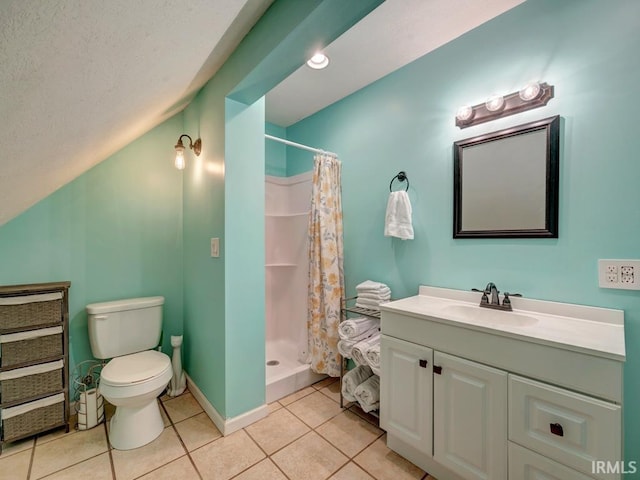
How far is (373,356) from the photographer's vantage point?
5.58ft

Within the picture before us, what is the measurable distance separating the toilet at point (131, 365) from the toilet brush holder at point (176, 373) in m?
0.14

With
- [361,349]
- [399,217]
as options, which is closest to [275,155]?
[399,217]

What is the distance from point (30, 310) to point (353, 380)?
200 cm

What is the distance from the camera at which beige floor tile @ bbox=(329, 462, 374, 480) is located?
1.38m

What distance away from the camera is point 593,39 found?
1.27 meters

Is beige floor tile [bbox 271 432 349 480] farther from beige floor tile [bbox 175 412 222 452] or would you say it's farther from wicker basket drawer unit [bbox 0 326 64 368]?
wicker basket drawer unit [bbox 0 326 64 368]

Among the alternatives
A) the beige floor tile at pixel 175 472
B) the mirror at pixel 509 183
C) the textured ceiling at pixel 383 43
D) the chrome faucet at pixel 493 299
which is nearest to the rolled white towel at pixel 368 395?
the chrome faucet at pixel 493 299

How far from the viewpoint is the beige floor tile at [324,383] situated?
2266mm

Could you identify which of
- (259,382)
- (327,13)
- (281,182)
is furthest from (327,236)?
(327,13)

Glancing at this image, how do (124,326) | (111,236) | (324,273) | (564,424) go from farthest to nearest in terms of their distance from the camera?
(324,273), (111,236), (124,326), (564,424)

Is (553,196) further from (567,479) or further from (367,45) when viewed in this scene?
(367,45)

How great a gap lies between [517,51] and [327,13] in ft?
3.84

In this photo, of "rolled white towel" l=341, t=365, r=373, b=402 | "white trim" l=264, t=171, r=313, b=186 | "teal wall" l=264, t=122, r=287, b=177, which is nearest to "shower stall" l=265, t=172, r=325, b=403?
"white trim" l=264, t=171, r=313, b=186

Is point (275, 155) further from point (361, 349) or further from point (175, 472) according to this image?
point (175, 472)
